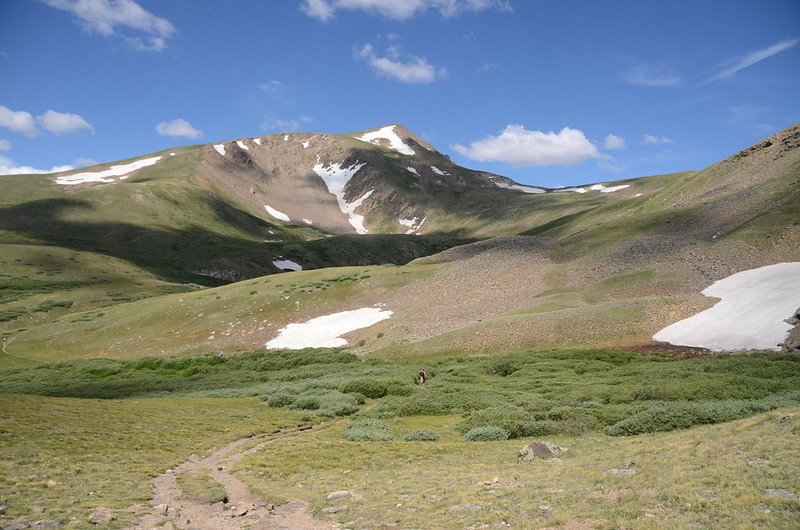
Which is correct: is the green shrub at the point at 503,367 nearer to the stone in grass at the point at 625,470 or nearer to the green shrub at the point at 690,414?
the green shrub at the point at 690,414

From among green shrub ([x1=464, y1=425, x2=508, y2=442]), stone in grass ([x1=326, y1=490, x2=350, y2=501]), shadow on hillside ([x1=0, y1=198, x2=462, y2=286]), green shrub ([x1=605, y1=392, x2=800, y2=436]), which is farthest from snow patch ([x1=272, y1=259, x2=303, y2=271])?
stone in grass ([x1=326, y1=490, x2=350, y2=501])

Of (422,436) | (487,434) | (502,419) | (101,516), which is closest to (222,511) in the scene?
(101,516)

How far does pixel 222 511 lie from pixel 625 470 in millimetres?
12546

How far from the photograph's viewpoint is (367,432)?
27938mm

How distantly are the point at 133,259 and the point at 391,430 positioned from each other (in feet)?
475

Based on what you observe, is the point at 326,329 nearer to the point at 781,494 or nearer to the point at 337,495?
the point at 337,495

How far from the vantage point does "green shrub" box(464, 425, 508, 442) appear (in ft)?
84.7

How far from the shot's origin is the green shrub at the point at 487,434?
25.8m

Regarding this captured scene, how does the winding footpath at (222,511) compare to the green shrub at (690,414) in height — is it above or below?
above

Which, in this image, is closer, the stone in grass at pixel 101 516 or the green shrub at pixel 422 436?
the stone in grass at pixel 101 516

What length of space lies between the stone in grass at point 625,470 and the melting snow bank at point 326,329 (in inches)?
1824

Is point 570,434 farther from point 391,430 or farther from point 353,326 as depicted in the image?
point 353,326

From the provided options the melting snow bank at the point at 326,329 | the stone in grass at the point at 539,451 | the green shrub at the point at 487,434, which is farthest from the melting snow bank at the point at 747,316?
A: the melting snow bank at the point at 326,329

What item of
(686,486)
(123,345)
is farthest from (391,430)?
(123,345)
